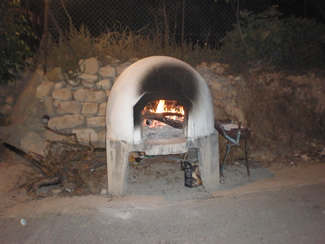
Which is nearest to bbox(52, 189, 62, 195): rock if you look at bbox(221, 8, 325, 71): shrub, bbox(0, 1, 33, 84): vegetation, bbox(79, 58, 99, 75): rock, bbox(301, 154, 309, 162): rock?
bbox(79, 58, 99, 75): rock

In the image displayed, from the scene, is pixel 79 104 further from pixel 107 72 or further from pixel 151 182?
pixel 151 182

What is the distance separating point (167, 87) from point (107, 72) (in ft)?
7.88

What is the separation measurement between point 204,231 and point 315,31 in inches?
243

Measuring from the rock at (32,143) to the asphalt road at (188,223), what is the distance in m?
2.13

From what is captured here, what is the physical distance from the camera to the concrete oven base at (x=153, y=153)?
3705 mm

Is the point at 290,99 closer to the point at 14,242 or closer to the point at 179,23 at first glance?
the point at 179,23

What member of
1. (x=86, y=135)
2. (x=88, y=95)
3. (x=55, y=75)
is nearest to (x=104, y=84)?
(x=88, y=95)

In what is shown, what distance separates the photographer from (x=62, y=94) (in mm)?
5504

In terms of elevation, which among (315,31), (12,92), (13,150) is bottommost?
(13,150)

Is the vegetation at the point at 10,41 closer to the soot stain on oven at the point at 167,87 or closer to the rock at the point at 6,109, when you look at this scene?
the rock at the point at 6,109

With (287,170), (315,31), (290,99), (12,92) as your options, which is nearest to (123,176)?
(287,170)

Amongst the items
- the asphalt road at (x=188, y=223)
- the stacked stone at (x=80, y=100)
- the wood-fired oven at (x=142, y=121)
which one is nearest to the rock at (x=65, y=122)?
the stacked stone at (x=80, y=100)

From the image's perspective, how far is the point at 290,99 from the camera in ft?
20.0

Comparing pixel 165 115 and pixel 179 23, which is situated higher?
pixel 179 23
